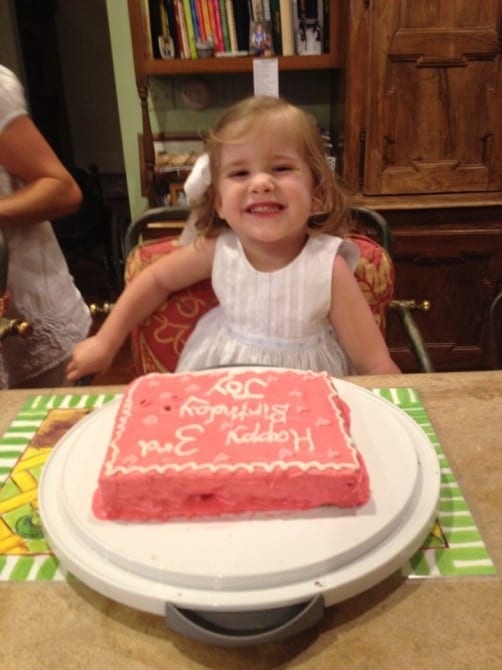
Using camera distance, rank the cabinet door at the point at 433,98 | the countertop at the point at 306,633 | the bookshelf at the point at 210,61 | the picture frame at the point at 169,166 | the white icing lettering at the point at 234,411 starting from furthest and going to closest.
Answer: the picture frame at the point at 169,166 < the bookshelf at the point at 210,61 < the cabinet door at the point at 433,98 < the white icing lettering at the point at 234,411 < the countertop at the point at 306,633

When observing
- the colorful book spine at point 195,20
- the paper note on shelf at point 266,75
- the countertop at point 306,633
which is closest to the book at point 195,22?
the colorful book spine at point 195,20

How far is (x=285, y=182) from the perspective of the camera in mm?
1052

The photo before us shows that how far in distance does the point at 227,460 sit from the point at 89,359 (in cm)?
61

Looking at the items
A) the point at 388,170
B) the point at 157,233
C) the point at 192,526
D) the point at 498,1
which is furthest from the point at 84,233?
the point at 192,526

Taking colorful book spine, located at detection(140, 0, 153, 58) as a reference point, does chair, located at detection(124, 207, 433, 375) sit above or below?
below

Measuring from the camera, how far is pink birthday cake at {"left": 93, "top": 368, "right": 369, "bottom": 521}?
1.80ft

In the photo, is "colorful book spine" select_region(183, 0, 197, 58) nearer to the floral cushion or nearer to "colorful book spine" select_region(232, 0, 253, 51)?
"colorful book spine" select_region(232, 0, 253, 51)

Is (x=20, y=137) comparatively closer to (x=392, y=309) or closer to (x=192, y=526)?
(x=392, y=309)

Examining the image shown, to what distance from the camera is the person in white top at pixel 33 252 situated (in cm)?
116

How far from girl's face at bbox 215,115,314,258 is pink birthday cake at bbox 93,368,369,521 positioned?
0.47 meters

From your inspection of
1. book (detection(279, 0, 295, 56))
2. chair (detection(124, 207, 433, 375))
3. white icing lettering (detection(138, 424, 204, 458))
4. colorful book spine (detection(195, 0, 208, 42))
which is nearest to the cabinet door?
book (detection(279, 0, 295, 56))

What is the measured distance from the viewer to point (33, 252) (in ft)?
4.24

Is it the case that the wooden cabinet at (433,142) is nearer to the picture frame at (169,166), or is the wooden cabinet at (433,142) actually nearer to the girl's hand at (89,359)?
the picture frame at (169,166)

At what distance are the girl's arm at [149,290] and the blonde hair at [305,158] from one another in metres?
0.06
